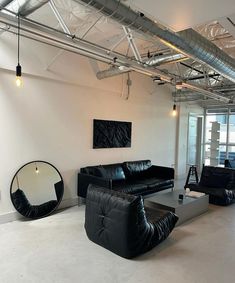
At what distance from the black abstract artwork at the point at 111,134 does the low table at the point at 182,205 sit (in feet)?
5.96

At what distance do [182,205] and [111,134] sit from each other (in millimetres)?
2432

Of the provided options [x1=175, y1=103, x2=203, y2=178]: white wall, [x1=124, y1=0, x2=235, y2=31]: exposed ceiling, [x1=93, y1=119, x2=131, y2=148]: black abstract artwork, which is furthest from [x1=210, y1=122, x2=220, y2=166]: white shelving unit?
[x1=124, y1=0, x2=235, y2=31]: exposed ceiling

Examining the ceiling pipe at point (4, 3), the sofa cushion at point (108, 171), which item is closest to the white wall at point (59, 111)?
the sofa cushion at point (108, 171)

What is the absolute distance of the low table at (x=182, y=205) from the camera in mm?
4078

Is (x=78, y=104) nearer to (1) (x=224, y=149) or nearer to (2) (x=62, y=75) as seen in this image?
(2) (x=62, y=75)

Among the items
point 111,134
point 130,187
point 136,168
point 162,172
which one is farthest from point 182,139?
point 130,187

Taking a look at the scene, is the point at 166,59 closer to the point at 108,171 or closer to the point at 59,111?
the point at 59,111

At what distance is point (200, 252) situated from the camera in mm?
3107

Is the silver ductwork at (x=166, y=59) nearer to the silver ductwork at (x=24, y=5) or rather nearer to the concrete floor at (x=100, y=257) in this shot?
the silver ductwork at (x=24, y=5)

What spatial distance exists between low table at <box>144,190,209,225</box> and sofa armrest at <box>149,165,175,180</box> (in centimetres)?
127

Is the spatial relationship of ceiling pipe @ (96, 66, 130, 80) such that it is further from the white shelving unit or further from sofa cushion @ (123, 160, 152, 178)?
the white shelving unit

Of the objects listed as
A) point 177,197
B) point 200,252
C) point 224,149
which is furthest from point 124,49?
point 224,149

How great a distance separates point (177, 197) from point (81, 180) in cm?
194

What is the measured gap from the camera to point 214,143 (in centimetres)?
921
